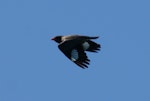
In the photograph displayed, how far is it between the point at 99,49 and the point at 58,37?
2.39m

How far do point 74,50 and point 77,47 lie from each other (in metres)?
0.22

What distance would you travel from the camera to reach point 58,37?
65125mm

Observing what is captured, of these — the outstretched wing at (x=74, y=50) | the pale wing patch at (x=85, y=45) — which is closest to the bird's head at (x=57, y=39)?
the outstretched wing at (x=74, y=50)

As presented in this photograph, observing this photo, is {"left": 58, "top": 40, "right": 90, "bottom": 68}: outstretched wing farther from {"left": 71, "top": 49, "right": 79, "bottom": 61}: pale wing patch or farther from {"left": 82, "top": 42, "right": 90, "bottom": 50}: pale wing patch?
{"left": 82, "top": 42, "right": 90, "bottom": 50}: pale wing patch

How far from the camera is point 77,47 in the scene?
63.6m

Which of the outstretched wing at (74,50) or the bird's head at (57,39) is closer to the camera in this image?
the outstretched wing at (74,50)

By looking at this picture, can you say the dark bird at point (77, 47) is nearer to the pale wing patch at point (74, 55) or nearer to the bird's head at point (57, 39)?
the pale wing patch at point (74, 55)

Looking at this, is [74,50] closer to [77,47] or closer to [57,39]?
[77,47]

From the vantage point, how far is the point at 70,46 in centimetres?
6353

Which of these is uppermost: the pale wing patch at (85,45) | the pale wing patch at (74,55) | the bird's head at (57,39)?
the bird's head at (57,39)

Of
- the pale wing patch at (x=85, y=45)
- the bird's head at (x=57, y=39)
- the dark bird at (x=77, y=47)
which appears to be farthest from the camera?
the bird's head at (x=57, y=39)

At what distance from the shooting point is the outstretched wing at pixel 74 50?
63.2 m

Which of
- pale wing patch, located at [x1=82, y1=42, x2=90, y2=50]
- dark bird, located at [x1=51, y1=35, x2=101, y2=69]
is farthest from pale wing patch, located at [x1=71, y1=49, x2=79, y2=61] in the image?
pale wing patch, located at [x1=82, y1=42, x2=90, y2=50]

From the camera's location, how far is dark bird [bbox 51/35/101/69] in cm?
6308
